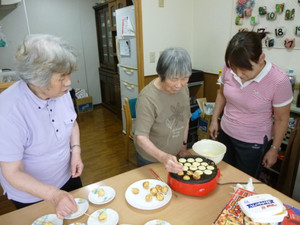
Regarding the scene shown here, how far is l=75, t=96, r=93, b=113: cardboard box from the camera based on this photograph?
447cm

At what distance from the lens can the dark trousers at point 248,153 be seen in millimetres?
1431

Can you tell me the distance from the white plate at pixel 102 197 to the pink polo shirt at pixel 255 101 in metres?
0.88

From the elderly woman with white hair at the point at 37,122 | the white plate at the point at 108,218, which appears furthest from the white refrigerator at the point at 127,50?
the white plate at the point at 108,218

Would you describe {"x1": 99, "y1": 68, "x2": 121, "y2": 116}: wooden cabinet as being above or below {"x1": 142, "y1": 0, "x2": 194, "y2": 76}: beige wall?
below

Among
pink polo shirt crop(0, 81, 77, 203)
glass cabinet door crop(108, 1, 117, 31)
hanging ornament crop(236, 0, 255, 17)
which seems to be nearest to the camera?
pink polo shirt crop(0, 81, 77, 203)

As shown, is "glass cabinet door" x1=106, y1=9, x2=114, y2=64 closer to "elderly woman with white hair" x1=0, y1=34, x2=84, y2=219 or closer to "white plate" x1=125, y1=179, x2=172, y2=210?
"elderly woman with white hair" x1=0, y1=34, x2=84, y2=219

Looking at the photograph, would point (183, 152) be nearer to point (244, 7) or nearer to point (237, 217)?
point (237, 217)

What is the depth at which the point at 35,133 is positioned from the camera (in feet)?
3.07

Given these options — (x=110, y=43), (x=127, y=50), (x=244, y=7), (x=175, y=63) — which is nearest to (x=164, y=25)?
(x=127, y=50)

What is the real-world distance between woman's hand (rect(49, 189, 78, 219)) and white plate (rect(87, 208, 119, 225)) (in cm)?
10

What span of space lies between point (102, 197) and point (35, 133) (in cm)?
40

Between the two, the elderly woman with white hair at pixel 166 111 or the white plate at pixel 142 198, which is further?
the elderly woman with white hair at pixel 166 111

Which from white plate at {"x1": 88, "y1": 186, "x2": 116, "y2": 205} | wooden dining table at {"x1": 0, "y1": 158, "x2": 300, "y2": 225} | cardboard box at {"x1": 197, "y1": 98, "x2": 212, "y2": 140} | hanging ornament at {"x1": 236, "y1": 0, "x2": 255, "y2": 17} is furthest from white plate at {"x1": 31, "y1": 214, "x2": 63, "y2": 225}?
hanging ornament at {"x1": 236, "y1": 0, "x2": 255, "y2": 17}

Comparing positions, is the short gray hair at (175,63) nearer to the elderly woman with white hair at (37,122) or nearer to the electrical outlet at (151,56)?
the elderly woman with white hair at (37,122)
